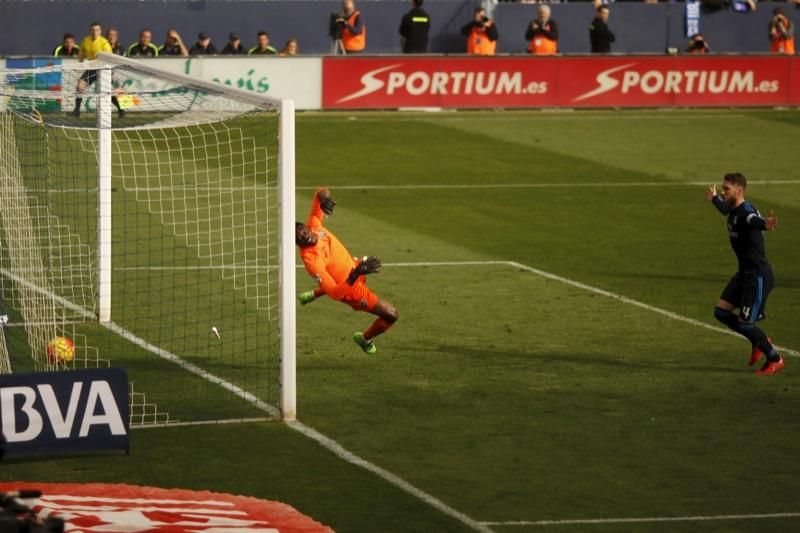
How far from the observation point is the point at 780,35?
4506 centimetres

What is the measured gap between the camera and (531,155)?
105ft

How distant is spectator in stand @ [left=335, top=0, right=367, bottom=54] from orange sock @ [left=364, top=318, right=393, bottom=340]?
2666 centimetres

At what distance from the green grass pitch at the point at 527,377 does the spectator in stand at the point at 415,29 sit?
1270 centimetres

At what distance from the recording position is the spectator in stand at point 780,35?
148 feet

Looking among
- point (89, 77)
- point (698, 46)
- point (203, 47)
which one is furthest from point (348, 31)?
point (89, 77)

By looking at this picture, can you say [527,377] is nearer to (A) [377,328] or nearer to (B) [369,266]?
(A) [377,328]

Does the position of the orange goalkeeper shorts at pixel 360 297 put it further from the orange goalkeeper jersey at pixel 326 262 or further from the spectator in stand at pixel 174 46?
the spectator in stand at pixel 174 46

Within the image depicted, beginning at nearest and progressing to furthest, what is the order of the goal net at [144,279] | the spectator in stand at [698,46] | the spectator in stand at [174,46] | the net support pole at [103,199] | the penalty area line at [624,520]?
the penalty area line at [624,520], the goal net at [144,279], the net support pole at [103,199], the spectator in stand at [174,46], the spectator in stand at [698,46]

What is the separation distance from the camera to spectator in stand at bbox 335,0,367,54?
41.5m

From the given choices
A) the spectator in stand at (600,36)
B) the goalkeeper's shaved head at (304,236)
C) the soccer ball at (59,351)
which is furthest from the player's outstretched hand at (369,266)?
the spectator in stand at (600,36)

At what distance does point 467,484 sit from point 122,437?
2.71 m

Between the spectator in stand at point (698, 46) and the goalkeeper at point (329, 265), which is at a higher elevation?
the spectator in stand at point (698, 46)

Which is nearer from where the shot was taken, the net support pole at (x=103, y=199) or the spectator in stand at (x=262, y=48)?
the net support pole at (x=103, y=199)

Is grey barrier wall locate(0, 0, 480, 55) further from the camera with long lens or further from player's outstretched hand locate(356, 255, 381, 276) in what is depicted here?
player's outstretched hand locate(356, 255, 381, 276)
